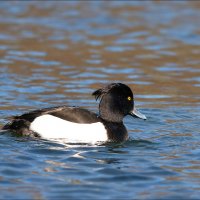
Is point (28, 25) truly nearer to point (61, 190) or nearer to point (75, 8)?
point (75, 8)

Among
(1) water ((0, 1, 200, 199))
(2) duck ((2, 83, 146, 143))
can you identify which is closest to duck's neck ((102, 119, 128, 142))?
(2) duck ((2, 83, 146, 143))

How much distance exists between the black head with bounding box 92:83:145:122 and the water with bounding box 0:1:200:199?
0.46 meters

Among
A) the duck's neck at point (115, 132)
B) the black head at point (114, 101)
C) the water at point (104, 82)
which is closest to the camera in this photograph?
the water at point (104, 82)

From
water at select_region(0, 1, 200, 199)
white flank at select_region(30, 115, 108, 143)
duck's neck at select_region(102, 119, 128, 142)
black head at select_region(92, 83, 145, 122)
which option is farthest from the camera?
black head at select_region(92, 83, 145, 122)

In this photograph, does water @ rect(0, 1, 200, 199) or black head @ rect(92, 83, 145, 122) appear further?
black head @ rect(92, 83, 145, 122)

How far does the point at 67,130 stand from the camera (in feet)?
30.0

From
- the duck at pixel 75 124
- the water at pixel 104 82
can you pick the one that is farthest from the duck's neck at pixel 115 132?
the water at pixel 104 82

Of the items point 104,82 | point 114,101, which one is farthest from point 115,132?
point 104,82

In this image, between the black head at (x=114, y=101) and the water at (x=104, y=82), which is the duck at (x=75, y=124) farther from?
the water at (x=104, y=82)

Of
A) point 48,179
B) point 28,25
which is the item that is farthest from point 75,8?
point 48,179

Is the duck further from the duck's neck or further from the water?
the water

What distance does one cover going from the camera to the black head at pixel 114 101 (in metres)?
9.52

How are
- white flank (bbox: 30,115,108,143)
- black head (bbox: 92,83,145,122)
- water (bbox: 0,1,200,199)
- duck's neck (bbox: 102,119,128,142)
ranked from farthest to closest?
black head (bbox: 92,83,145,122) → duck's neck (bbox: 102,119,128,142) → white flank (bbox: 30,115,108,143) → water (bbox: 0,1,200,199)

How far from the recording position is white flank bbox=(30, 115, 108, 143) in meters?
9.14
